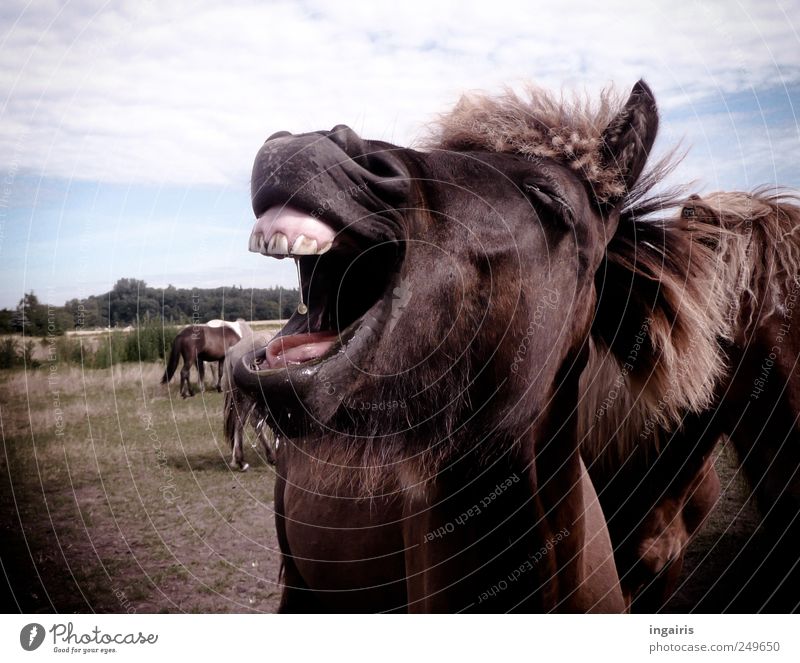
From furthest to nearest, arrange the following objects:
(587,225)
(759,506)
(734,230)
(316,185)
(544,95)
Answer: (759,506) → (734,230) → (544,95) → (587,225) → (316,185)

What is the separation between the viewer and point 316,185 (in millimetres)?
981

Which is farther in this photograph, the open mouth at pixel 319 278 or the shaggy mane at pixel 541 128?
the shaggy mane at pixel 541 128

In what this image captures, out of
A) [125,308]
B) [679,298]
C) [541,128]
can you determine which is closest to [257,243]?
[541,128]

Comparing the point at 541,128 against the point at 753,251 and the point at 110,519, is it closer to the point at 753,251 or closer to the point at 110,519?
the point at 753,251

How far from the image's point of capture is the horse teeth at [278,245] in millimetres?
977

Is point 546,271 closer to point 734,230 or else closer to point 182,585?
point 734,230

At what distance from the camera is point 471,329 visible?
1.20 meters

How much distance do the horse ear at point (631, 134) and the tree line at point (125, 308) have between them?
1.05 meters

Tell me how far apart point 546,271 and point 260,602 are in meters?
3.32

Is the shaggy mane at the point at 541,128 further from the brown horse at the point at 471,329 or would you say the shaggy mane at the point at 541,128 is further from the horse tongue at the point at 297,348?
the horse tongue at the point at 297,348

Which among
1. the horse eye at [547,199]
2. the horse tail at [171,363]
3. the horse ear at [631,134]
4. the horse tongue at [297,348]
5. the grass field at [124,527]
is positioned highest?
the horse ear at [631,134]

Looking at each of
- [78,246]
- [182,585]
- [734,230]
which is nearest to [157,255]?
[78,246]

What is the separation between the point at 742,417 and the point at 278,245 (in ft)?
5.55

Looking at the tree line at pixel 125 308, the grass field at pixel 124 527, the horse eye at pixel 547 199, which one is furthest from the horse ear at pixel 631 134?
the grass field at pixel 124 527
